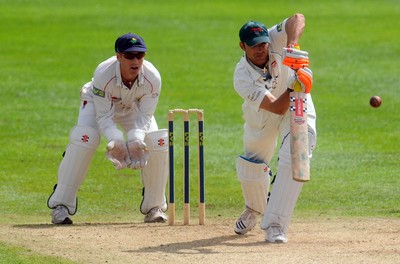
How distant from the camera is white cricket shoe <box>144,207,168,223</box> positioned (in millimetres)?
9484

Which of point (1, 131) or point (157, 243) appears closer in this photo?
point (157, 243)

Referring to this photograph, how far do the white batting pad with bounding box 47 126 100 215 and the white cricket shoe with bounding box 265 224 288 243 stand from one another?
6.15ft

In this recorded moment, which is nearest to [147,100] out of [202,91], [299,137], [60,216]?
[60,216]

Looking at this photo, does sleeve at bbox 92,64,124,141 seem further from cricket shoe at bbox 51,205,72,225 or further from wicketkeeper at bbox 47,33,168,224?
cricket shoe at bbox 51,205,72,225

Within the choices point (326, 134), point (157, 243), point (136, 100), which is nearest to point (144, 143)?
point (136, 100)

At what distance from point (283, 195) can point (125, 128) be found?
77.2 inches

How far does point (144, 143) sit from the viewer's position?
29.7 feet

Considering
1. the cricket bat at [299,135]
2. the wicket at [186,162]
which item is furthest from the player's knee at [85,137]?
the cricket bat at [299,135]

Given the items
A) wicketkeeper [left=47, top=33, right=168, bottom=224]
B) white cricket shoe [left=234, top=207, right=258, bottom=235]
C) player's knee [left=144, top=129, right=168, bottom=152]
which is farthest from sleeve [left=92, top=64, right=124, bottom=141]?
white cricket shoe [left=234, top=207, right=258, bottom=235]

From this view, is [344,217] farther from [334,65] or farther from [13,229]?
[334,65]

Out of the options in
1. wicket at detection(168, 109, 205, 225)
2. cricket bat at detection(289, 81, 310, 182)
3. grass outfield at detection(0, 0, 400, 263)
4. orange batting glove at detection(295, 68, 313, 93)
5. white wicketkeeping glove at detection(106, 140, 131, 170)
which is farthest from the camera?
grass outfield at detection(0, 0, 400, 263)

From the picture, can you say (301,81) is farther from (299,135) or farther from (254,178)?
(254,178)

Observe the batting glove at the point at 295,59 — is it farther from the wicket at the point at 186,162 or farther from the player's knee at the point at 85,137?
the player's knee at the point at 85,137

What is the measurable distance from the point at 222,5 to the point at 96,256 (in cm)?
1637
